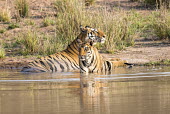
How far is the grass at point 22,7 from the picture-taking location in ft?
61.6

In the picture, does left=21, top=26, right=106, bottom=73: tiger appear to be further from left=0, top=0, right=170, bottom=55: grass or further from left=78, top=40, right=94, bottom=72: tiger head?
left=0, top=0, right=170, bottom=55: grass

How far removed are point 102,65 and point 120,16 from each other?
446cm

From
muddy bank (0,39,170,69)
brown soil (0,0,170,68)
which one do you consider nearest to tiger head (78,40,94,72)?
muddy bank (0,39,170,69)

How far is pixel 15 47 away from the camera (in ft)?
51.1

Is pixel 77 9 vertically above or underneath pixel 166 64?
above

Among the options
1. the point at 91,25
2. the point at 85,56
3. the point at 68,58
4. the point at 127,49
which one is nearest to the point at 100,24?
the point at 91,25

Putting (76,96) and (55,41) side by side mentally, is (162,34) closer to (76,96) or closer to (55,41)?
(55,41)

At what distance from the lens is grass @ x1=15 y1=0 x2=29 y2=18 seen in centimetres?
1879

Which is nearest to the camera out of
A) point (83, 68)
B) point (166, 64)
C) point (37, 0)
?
point (83, 68)

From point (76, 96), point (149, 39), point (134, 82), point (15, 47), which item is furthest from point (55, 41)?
point (76, 96)

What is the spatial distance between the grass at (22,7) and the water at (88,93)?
828cm

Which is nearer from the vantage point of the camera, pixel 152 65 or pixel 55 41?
pixel 152 65

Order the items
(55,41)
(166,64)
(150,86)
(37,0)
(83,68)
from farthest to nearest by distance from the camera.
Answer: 1. (37,0)
2. (55,41)
3. (166,64)
4. (83,68)
5. (150,86)

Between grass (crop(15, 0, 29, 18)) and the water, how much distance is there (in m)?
Result: 8.28
